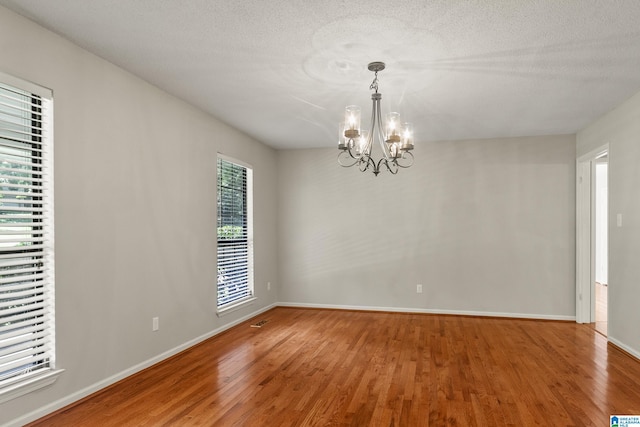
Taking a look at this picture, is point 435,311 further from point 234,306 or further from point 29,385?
point 29,385

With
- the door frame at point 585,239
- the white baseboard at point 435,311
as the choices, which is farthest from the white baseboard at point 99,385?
the door frame at point 585,239

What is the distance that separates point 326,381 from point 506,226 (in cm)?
374

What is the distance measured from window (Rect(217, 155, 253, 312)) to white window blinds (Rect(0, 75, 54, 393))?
2.27 m

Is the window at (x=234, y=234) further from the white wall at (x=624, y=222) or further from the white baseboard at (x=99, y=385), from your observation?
the white wall at (x=624, y=222)

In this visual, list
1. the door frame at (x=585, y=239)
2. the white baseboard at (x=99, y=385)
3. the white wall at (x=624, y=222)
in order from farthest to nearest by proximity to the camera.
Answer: the door frame at (x=585, y=239), the white wall at (x=624, y=222), the white baseboard at (x=99, y=385)

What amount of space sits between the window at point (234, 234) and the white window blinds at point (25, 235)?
227 cm

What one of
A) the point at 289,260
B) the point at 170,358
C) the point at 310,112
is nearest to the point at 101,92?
the point at 310,112

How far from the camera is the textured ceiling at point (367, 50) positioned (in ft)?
7.83

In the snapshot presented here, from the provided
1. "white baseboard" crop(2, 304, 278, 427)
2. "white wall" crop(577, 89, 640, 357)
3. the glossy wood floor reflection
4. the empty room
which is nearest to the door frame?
the empty room

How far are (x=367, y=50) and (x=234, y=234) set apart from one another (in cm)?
314

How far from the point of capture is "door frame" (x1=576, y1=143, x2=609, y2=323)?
17.3ft

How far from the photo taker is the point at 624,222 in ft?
13.6

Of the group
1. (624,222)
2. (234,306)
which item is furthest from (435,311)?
(234,306)

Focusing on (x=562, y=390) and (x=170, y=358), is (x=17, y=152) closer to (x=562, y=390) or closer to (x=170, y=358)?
(x=170, y=358)
